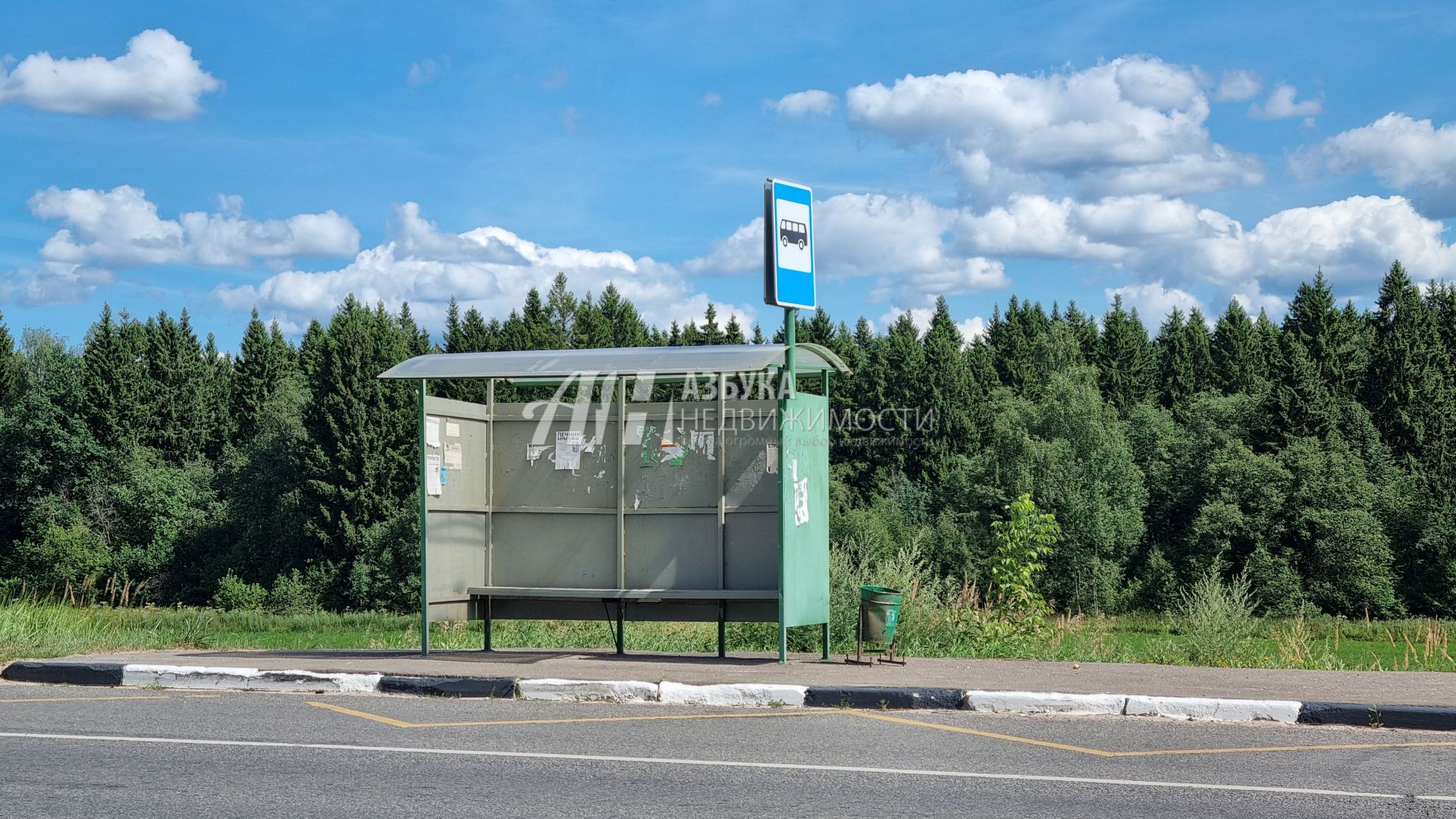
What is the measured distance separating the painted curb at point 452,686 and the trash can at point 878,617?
3428 millimetres

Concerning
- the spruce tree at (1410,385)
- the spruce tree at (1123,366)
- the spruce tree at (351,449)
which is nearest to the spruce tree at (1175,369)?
→ the spruce tree at (1123,366)

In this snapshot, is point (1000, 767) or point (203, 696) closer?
point (1000, 767)

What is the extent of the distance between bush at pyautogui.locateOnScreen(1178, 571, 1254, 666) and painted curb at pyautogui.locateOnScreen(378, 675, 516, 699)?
780 centimetres

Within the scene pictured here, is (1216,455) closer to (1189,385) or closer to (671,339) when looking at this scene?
(1189,385)

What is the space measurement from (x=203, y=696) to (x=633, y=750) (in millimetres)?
4722

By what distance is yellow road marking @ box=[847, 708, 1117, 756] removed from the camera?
826 centimetres

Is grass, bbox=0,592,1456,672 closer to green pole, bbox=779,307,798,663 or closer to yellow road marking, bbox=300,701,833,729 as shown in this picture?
green pole, bbox=779,307,798,663

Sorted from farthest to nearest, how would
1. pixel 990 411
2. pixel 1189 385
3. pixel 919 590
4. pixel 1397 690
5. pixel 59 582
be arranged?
pixel 1189 385, pixel 990 411, pixel 59 582, pixel 919 590, pixel 1397 690

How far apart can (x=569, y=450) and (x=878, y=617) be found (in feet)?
12.7

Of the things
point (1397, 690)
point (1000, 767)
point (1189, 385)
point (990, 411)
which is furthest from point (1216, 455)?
point (1000, 767)

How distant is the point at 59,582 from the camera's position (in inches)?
2335

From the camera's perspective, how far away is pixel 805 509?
12328mm

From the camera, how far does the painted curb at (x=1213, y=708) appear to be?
947 centimetres

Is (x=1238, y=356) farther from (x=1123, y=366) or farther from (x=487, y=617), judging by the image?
(x=487, y=617)
